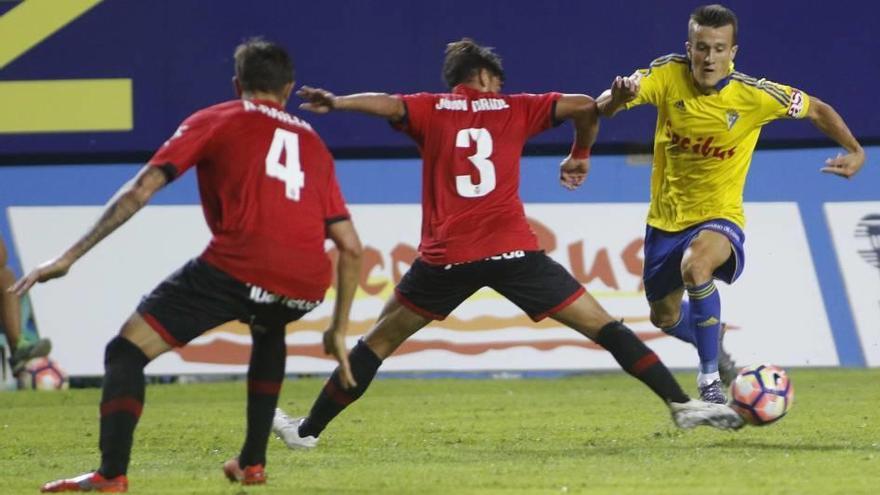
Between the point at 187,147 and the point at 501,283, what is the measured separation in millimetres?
2096

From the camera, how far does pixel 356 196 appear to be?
535 inches

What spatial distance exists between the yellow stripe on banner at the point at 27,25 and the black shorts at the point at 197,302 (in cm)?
896

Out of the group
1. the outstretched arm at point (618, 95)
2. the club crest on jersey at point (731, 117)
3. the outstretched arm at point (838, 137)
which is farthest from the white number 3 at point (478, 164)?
the outstretched arm at point (838, 137)

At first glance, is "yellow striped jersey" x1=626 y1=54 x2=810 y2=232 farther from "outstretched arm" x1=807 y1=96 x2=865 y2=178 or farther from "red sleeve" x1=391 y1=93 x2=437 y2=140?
"red sleeve" x1=391 y1=93 x2=437 y2=140

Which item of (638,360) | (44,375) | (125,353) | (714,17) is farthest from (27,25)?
(125,353)

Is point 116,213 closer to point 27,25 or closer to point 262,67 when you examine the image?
point 262,67

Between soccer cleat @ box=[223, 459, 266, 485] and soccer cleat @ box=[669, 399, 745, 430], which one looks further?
soccer cleat @ box=[669, 399, 745, 430]

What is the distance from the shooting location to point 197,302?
20.1 ft

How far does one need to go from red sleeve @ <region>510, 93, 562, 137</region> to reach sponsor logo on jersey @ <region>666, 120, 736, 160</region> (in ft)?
4.48

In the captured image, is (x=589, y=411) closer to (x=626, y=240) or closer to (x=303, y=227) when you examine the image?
(x=626, y=240)

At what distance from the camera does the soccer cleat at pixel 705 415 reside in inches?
290

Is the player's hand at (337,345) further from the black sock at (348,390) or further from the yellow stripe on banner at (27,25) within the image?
the yellow stripe on banner at (27,25)

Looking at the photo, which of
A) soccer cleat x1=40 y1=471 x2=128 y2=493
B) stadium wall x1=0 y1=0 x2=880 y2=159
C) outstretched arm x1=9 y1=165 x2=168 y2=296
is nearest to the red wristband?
outstretched arm x1=9 y1=165 x2=168 y2=296

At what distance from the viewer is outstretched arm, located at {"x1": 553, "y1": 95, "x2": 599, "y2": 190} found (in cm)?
771
